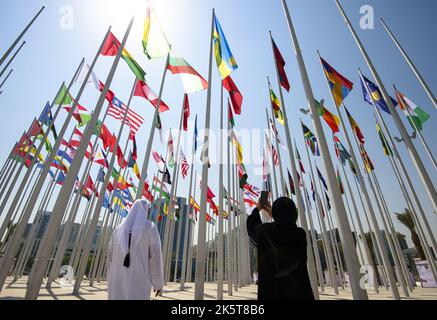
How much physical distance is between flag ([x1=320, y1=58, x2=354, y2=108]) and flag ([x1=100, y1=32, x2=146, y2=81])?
24.7 feet

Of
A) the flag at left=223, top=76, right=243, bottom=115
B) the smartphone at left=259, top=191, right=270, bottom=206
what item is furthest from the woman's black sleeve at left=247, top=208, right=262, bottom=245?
the flag at left=223, top=76, right=243, bottom=115

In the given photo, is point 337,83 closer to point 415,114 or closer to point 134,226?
point 415,114

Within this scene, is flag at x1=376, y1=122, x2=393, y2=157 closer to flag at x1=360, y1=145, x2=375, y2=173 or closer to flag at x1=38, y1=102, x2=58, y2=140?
flag at x1=360, y1=145, x2=375, y2=173

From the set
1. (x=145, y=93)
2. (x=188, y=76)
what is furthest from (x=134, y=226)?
(x=145, y=93)

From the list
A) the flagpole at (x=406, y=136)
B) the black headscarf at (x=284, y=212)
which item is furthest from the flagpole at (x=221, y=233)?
the black headscarf at (x=284, y=212)

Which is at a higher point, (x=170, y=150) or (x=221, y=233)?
(x=170, y=150)

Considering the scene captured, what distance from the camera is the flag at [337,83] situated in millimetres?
9031

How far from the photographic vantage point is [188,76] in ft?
27.6

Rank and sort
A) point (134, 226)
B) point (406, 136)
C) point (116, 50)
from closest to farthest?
point (134, 226) < point (406, 136) < point (116, 50)

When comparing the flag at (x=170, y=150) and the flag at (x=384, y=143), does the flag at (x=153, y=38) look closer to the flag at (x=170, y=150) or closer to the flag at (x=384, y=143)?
the flag at (x=170, y=150)

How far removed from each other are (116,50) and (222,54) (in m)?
4.57
